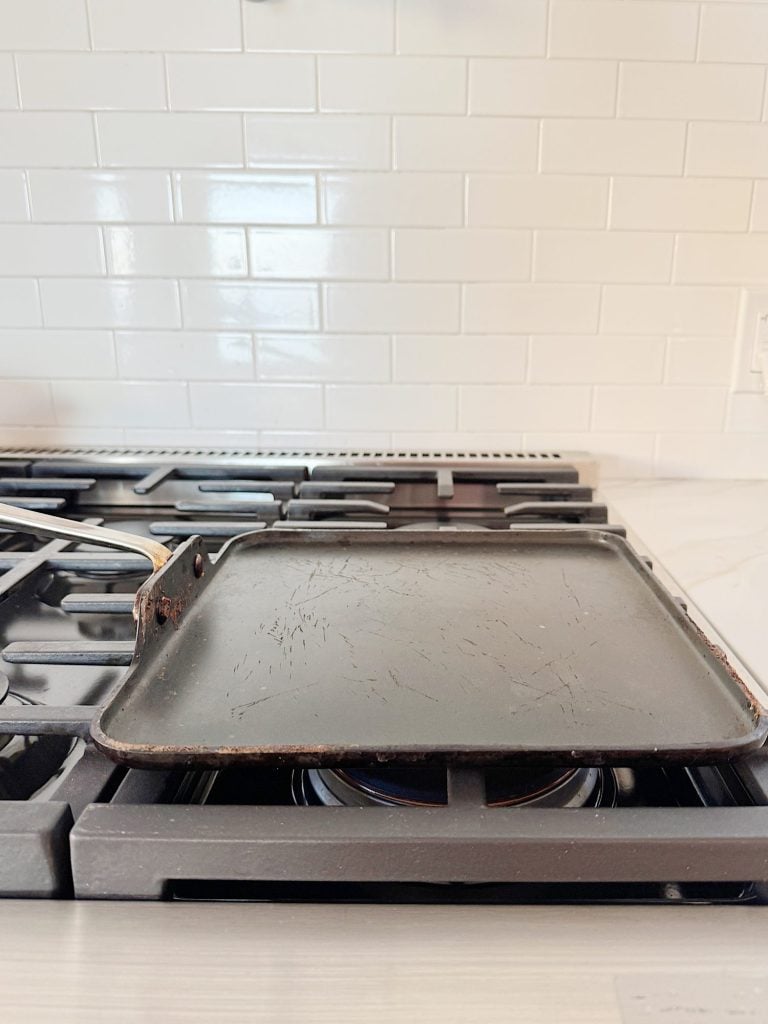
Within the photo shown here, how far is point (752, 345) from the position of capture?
0.93 m

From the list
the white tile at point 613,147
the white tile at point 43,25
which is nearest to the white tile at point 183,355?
the white tile at point 43,25

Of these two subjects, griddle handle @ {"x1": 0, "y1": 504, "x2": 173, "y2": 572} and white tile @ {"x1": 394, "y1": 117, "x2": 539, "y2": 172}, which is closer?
griddle handle @ {"x1": 0, "y1": 504, "x2": 173, "y2": 572}

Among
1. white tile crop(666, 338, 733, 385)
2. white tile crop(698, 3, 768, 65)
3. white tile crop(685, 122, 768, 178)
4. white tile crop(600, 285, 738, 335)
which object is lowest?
white tile crop(666, 338, 733, 385)

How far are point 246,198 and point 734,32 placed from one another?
59 centimetres

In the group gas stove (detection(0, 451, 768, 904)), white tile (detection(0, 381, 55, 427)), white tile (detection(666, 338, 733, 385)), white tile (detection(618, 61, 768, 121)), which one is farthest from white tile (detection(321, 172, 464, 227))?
gas stove (detection(0, 451, 768, 904))

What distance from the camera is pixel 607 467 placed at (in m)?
0.98

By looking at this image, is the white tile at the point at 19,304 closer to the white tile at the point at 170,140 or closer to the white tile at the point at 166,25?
the white tile at the point at 170,140

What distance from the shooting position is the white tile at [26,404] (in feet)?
3.17

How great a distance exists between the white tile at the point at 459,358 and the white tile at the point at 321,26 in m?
0.33

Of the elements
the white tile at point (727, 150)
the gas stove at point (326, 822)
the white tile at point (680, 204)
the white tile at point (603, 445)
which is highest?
the white tile at point (727, 150)

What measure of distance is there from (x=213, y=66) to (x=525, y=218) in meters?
0.41

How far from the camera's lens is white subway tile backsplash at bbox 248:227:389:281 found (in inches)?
35.7

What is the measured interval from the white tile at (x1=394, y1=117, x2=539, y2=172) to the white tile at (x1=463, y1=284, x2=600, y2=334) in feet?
0.46

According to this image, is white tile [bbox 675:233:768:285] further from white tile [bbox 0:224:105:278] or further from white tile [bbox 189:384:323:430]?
white tile [bbox 0:224:105:278]
